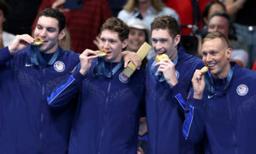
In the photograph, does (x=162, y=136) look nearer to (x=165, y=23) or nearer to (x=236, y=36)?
(x=165, y=23)

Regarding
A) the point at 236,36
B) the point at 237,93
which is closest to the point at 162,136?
the point at 237,93

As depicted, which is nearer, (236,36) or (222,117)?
(222,117)

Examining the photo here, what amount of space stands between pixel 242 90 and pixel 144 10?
3329 millimetres

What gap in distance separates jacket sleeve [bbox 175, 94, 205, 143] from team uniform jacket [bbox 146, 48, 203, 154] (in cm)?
13

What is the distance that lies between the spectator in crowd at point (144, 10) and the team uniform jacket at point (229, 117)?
9.84 feet

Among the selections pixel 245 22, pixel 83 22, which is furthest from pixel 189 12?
pixel 83 22

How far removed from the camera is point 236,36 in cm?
1165

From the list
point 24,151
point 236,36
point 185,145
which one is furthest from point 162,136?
point 236,36

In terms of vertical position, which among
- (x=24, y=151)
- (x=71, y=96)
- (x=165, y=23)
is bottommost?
(x=24, y=151)

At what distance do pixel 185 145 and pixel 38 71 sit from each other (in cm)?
171

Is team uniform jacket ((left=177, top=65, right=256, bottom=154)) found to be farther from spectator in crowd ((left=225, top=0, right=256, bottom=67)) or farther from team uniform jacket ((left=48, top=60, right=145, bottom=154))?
spectator in crowd ((left=225, top=0, right=256, bottom=67))

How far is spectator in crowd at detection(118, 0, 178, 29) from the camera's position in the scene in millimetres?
11414

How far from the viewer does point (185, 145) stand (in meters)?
8.70

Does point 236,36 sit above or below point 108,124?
above
